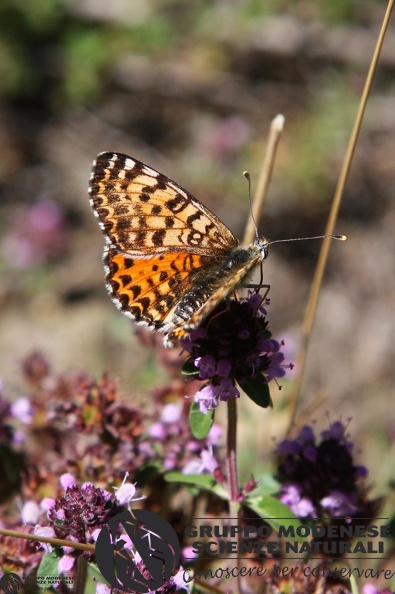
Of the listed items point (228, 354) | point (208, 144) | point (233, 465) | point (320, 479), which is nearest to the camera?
point (228, 354)

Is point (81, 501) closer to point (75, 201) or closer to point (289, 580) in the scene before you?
point (289, 580)

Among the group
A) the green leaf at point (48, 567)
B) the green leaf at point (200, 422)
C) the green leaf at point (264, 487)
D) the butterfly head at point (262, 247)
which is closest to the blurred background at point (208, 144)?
the green leaf at point (264, 487)

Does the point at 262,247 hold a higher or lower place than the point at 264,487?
higher

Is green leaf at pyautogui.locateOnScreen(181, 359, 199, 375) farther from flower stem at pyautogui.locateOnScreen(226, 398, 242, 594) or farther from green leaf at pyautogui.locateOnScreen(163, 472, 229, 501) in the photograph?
green leaf at pyautogui.locateOnScreen(163, 472, 229, 501)

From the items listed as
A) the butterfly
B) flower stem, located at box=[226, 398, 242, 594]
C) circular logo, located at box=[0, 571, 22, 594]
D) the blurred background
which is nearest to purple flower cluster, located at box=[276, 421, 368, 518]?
flower stem, located at box=[226, 398, 242, 594]

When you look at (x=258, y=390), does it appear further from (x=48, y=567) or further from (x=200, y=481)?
(x=48, y=567)

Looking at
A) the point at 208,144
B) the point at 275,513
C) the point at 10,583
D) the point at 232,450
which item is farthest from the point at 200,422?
the point at 208,144
